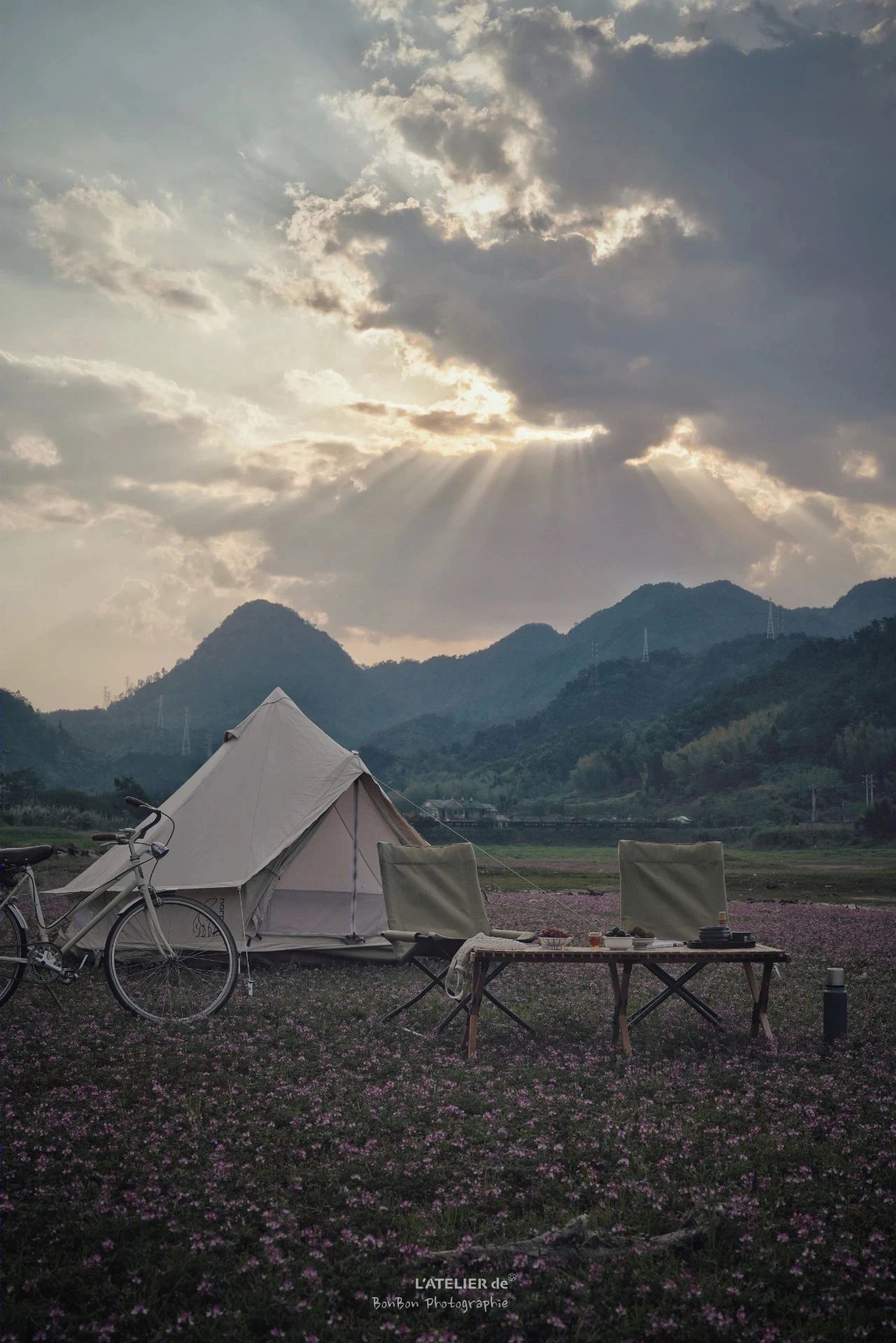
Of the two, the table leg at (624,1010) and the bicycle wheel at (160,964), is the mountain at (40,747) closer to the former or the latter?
the bicycle wheel at (160,964)

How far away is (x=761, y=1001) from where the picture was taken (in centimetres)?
734

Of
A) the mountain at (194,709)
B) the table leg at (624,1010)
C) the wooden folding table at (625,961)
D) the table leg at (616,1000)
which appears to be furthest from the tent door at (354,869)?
the mountain at (194,709)

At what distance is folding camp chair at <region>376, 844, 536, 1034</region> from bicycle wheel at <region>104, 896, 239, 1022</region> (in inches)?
52.5

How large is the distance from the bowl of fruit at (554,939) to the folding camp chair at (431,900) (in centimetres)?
49

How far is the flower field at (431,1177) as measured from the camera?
3.51 meters

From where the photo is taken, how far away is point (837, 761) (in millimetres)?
89438

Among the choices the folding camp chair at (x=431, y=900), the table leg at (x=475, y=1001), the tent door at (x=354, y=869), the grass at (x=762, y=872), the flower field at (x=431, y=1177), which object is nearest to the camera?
the flower field at (x=431, y=1177)

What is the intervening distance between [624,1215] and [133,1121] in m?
2.54

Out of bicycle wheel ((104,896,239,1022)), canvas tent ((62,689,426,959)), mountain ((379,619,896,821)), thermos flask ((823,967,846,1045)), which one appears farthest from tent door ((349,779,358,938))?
mountain ((379,619,896,821))

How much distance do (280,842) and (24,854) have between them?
3902 millimetres

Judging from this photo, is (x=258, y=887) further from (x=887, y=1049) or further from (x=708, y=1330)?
(x=708, y=1330)

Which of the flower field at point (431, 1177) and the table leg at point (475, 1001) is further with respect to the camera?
the table leg at point (475, 1001)

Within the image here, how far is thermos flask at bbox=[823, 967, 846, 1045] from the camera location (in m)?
7.16

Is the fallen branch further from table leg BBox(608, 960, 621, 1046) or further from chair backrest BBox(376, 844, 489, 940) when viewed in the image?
chair backrest BBox(376, 844, 489, 940)
